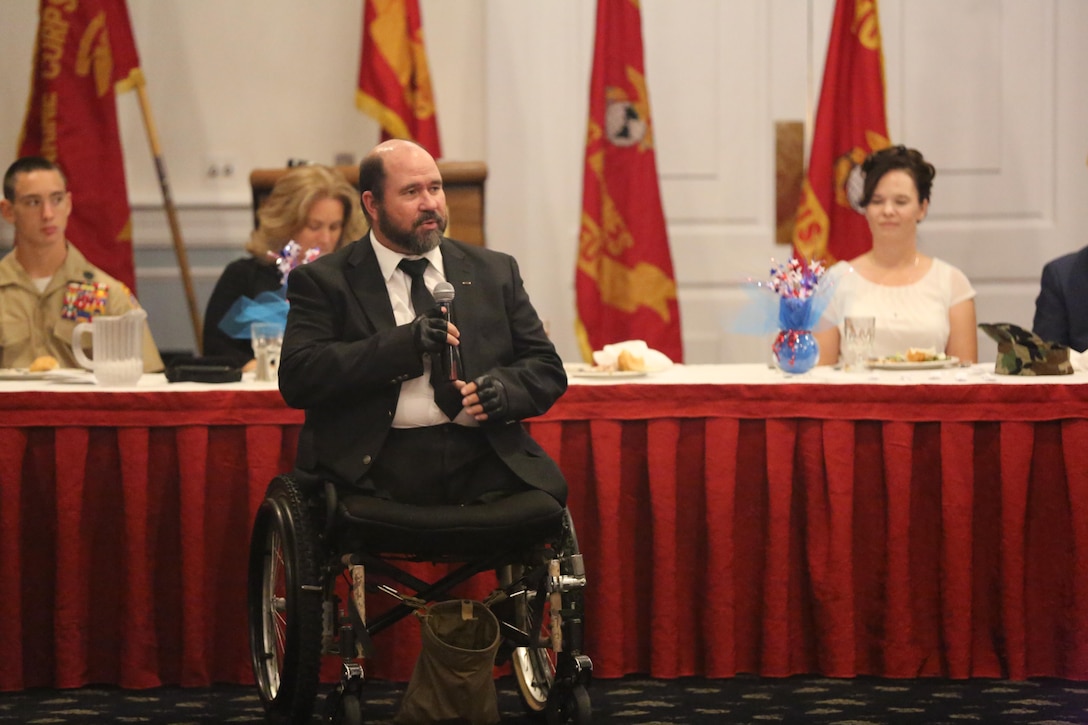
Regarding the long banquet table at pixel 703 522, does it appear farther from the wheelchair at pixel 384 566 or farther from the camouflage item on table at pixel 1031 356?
the wheelchair at pixel 384 566

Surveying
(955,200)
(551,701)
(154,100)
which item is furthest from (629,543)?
(154,100)

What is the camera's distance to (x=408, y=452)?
2.31 meters

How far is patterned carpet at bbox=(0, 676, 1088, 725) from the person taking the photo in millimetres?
2467

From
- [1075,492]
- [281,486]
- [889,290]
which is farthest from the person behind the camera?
[889,290]

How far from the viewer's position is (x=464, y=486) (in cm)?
234

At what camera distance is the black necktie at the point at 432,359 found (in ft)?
7.57

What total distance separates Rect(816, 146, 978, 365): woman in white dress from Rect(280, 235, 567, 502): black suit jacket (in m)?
1.35

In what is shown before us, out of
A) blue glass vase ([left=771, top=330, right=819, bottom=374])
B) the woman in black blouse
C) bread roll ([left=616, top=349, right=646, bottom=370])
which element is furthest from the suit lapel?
the woman in black blouse

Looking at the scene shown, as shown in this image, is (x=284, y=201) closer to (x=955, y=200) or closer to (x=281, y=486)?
(x=281, y=486)

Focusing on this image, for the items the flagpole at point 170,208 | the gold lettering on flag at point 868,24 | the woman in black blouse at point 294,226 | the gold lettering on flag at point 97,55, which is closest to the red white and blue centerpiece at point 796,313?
the woman in black blouse at point 294,226

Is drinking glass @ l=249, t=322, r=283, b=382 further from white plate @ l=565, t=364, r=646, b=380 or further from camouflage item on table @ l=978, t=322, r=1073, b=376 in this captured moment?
camouflage item on table @ l=978, t=322, r=1073, b=376

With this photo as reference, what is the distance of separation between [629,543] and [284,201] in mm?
1516

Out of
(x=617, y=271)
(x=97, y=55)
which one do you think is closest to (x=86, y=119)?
(x=97, y=55)

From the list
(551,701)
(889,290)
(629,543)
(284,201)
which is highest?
(284,201)
